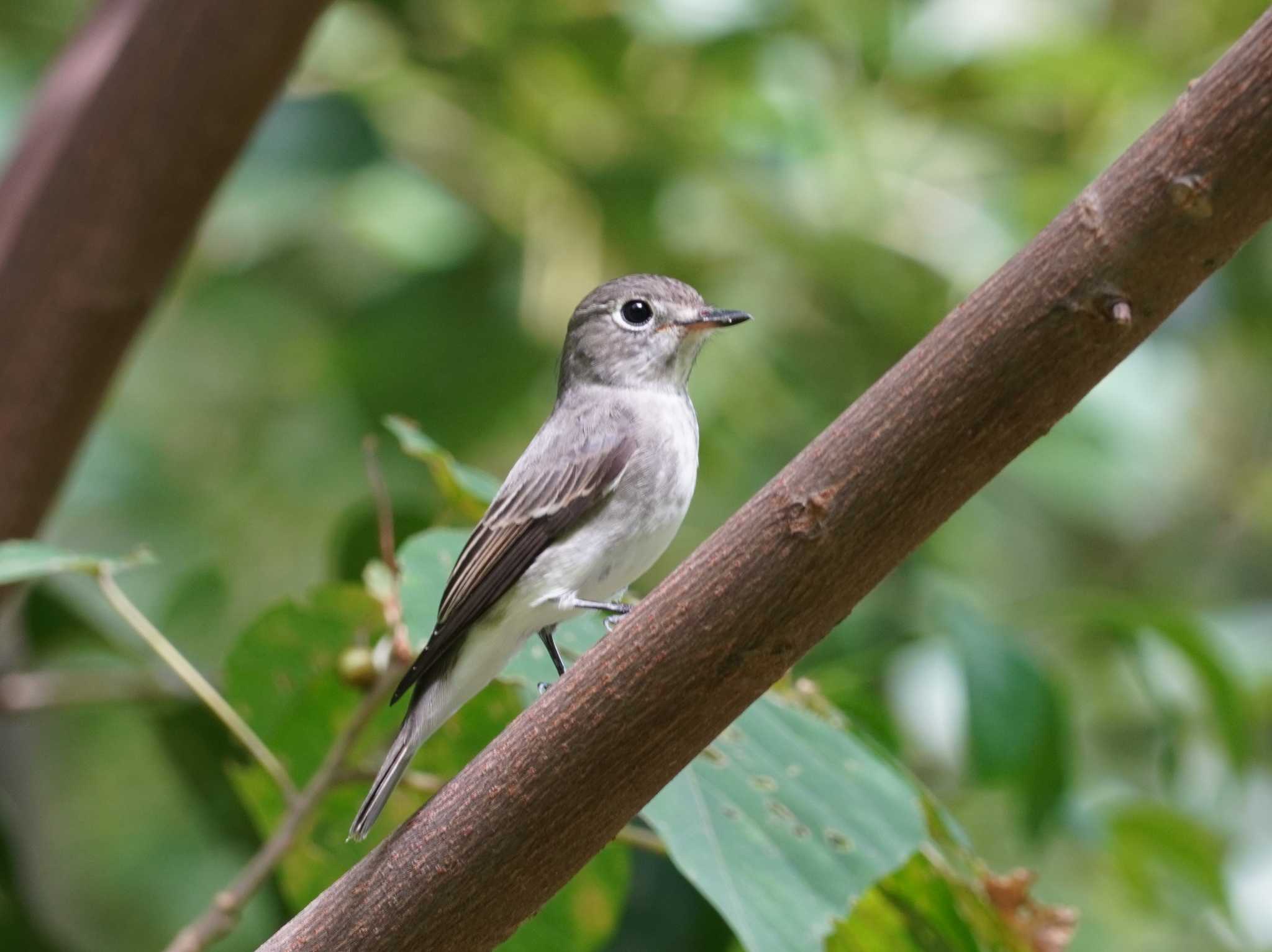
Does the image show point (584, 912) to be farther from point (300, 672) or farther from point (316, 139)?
point (316, 139)

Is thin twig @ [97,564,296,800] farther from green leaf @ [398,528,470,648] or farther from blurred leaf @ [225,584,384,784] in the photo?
green leaf @ [398,528,470,648]

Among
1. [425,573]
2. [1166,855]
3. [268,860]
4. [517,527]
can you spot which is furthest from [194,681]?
[1166,855]

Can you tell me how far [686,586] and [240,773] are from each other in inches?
53.1

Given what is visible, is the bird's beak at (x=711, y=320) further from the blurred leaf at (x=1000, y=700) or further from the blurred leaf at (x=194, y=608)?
the blurred leaf at (x=194, y=608)

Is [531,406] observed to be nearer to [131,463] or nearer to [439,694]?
[131,463]

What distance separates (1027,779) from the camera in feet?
9.86

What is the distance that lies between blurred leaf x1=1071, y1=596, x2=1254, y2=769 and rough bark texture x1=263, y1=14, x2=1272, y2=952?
1.61m

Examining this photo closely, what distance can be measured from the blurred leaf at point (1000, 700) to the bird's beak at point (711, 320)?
0.72 m

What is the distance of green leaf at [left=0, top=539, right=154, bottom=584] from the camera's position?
205cm

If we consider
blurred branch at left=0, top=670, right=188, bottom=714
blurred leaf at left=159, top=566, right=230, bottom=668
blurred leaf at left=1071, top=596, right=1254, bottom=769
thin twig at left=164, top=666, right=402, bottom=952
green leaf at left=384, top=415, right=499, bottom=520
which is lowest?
blurred branch at left=0, top=670, right=188, bottom=714

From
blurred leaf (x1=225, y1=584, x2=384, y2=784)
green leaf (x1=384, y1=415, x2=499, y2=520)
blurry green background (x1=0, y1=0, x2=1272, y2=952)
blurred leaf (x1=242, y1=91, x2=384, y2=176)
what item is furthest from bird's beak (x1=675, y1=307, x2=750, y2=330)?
blurred leaf (x1=242, y1=91, x2=384, y2=176)

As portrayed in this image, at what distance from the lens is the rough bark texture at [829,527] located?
4.78ft

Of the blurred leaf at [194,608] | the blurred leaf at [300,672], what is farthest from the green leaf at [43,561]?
the blurred leaf at [194,608]

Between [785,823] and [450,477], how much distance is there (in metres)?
0.79
